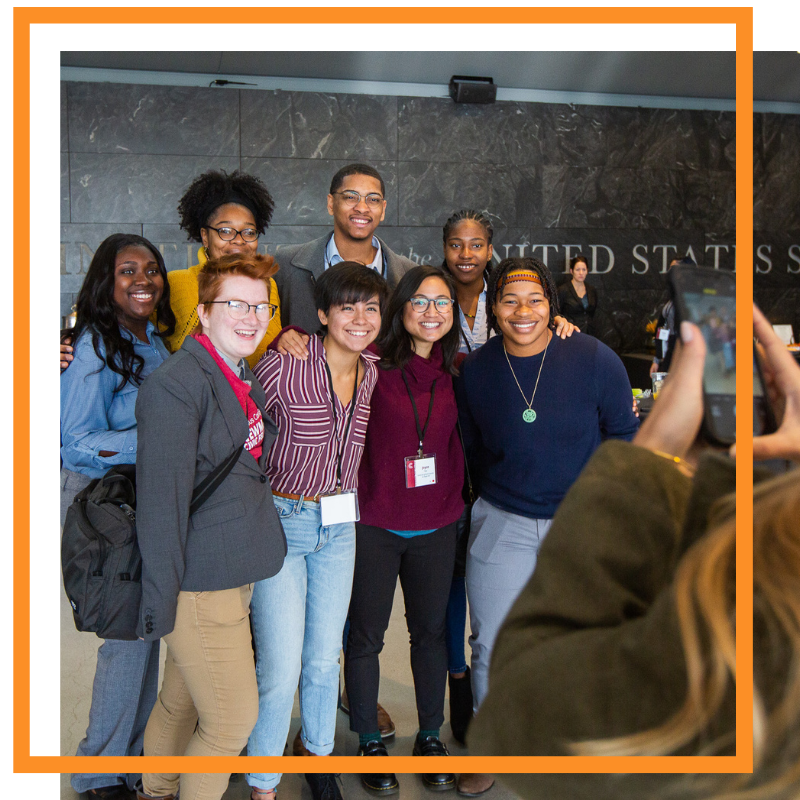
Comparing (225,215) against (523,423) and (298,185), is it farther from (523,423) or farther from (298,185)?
(298,185)

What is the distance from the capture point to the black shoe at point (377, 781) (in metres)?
1.65

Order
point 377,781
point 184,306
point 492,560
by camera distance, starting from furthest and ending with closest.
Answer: point 184,306, point 377,781, point 492,560

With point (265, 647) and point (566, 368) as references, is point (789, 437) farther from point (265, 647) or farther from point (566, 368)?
point (265, 647)

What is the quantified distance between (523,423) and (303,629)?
0.90 meters

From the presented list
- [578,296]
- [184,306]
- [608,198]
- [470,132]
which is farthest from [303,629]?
[608,198]

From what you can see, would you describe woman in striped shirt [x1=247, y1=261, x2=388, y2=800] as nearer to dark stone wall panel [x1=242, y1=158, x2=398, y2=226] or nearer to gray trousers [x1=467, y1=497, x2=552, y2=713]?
gray trousers [x1=467, y1=497, x2=552, y2=713]

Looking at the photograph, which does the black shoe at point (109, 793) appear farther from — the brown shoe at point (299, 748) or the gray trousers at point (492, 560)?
the gray trousers at point (492, 560)

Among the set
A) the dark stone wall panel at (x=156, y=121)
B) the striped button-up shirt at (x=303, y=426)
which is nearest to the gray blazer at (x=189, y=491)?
the striped button-up shirt at (x=303, y=426)

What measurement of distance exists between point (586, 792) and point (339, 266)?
58.4 inches

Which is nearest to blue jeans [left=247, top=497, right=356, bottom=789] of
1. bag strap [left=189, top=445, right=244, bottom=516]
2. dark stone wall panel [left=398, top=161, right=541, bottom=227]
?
bag strap [left=189, top=445, right=244, bottom=516]

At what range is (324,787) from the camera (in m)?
1.74

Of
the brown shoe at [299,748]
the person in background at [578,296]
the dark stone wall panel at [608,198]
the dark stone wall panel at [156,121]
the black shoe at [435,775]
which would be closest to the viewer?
the black shoe at [435,775]

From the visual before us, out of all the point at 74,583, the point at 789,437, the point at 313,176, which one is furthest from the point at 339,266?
the point at 313,176

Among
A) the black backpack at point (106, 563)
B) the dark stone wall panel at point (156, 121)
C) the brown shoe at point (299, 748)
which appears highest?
the dark stone wall panel at point (156, 121)
